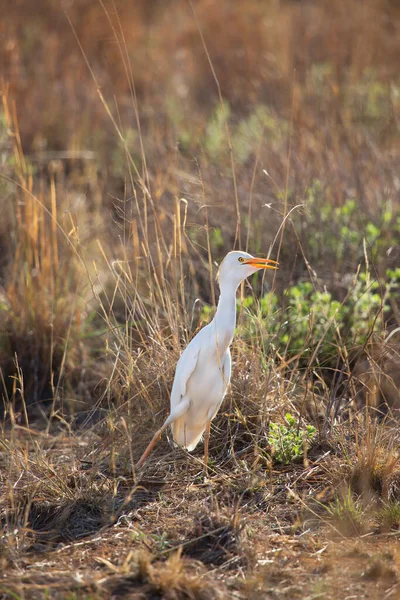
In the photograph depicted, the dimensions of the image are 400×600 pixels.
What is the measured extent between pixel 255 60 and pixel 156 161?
123 inches

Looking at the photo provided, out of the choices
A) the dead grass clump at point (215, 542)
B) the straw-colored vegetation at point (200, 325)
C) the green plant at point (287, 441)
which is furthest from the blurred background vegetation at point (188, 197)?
the dead grass clump at point (215, 542)

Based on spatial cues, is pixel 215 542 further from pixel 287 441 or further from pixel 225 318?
pixel 225 318

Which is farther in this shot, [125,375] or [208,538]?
[125,375]

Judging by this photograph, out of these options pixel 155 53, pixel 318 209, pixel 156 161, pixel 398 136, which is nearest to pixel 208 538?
pixel 318 209

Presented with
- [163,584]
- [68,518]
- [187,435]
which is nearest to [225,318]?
[187,435]

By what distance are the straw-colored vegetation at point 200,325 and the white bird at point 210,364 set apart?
198 millimetres

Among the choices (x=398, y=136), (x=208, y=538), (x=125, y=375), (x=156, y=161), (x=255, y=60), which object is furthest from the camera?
(x=255, y=60)

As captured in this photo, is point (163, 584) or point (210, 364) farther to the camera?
point (210, 364)

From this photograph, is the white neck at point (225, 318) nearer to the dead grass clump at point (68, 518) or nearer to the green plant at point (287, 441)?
the green plant at point (287, 441)

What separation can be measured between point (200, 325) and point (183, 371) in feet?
1.77

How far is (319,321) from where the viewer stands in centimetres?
396

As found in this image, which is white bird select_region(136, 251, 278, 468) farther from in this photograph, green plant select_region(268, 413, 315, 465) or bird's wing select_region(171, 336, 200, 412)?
green plant select_region(268, 413, 315, 465)

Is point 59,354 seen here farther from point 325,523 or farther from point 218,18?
point 218,18

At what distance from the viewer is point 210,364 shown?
121 inches
